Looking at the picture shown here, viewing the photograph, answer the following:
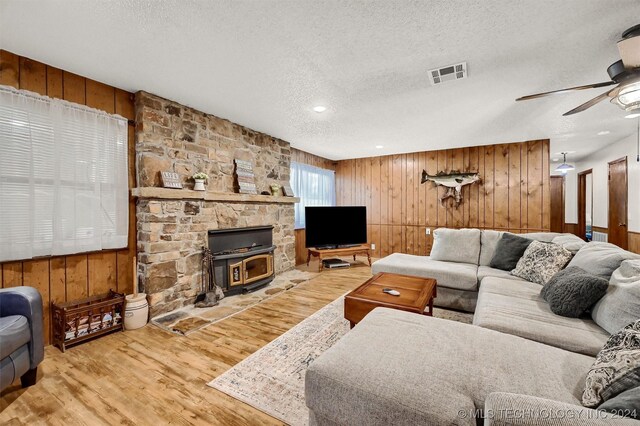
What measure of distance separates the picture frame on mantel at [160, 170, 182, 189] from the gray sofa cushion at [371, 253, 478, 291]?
8.56 feet

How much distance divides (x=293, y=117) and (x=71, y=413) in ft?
11.1

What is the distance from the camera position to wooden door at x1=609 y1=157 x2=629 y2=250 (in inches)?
181

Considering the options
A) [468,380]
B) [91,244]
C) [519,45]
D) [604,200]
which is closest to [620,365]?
[468,380]

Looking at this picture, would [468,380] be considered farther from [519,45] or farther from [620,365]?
[519,45]

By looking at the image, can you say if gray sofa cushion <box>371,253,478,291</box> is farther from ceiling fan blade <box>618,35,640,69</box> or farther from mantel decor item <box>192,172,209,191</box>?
mantel decor item <box>192,172,209,191</box>

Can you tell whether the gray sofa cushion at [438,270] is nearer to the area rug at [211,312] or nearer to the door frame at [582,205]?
the area rug at [211,312]

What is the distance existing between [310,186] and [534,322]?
15.1ft

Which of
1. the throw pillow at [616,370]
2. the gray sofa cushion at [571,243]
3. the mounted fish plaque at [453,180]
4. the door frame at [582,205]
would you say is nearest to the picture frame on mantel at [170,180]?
the throw pillow at [616,370]

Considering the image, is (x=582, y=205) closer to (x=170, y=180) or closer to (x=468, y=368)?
(x=468, y=368)

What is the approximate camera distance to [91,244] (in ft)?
8.32

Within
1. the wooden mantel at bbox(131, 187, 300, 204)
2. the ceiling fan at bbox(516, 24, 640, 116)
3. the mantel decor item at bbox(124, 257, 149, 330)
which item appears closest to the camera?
the ceiling fan at bbox(516, 24, 640, 116)

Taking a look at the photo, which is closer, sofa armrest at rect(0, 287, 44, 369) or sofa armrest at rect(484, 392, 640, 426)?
sofa armrest at rect(484, 392, 640, 426)

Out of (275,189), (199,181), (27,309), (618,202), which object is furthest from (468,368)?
(618,202)

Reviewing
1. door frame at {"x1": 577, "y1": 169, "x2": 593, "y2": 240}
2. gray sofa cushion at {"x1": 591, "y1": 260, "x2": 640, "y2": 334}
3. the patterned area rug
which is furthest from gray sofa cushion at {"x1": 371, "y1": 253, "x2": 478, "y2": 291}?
door frame at {"x1": 577, "y1": 169, "x2": 593, "y2": 240}
